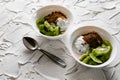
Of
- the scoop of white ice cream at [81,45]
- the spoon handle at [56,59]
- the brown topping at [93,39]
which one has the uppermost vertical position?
the brown topping at [93,39]

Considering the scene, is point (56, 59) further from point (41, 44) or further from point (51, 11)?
point (51, 11)

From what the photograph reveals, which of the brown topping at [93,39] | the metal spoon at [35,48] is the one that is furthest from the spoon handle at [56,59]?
the brown topping at [93,39]

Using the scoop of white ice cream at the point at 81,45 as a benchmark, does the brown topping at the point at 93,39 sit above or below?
above

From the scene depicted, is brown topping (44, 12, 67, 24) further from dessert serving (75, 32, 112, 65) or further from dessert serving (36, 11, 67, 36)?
dessert serving (75, 32, 112, 65)

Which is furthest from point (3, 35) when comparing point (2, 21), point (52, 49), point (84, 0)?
point (84, 0)

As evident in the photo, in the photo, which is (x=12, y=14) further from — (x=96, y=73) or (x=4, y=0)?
(x=96, y=73)

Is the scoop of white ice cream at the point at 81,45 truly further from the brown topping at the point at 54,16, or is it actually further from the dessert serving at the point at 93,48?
the brown topping at the point at 54,16
